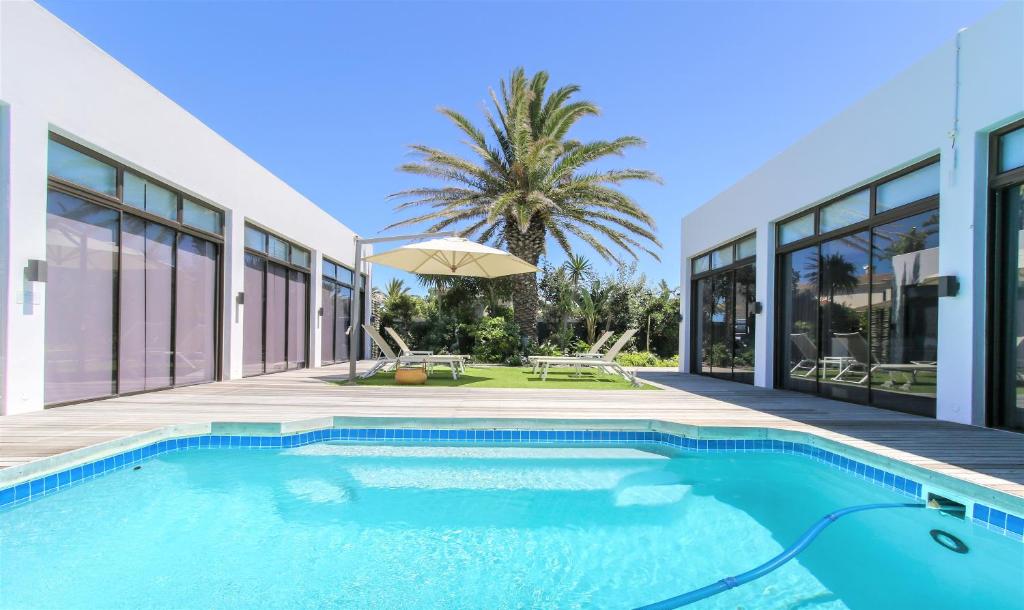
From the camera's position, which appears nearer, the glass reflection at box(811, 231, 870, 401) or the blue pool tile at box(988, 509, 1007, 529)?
the blue pool tile at box(988, 509, 1007, 529)

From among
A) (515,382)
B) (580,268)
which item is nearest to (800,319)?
(515,382)

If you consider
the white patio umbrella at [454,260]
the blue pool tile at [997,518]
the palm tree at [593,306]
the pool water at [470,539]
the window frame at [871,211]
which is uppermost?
the window frame at [871,211]

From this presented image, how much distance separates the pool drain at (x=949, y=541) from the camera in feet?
9.64

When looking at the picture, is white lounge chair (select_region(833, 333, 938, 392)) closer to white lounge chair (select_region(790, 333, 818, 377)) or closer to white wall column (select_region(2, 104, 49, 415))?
white lounge chair (select_region(790, 333, 818, 377))

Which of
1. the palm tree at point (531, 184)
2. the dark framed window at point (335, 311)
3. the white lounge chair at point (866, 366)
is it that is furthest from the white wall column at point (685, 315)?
the dark framed window at point (335, 311)

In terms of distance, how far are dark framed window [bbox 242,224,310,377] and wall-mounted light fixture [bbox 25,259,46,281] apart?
14.0 feet

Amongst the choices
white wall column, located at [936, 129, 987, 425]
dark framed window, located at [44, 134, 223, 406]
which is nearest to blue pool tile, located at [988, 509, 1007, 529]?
white wall column, located at [936, 129, 987, 425]

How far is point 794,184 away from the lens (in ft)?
27.6

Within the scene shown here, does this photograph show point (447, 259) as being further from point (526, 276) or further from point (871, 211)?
→ point (871, 211)

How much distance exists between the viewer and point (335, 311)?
1468 centimetres

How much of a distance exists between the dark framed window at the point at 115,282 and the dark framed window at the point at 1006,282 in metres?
9.64

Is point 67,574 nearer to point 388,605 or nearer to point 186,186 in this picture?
point 388,605

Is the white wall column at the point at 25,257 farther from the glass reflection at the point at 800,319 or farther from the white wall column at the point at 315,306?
the glass reflection at the point at 800,319

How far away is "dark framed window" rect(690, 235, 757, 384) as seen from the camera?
9969 millimetres
